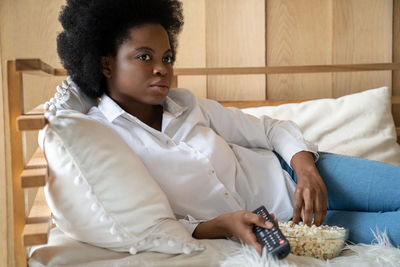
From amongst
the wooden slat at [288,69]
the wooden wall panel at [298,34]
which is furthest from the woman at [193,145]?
the wooden wall panel at [298,34]

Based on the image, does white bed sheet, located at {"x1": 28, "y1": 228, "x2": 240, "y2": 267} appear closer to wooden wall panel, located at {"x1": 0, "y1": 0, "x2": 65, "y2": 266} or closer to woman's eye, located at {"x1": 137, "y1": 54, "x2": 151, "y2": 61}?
woman's eye, located at {"x1": 137, "y1": 54, "x2": 151, "y2": 61}

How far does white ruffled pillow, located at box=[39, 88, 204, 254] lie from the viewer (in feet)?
2.79

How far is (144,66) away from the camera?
45.3 inches

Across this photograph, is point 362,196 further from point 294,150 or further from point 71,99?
point 71,99

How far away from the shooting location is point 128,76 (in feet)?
3.83

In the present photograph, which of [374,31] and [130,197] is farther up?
[374,31]

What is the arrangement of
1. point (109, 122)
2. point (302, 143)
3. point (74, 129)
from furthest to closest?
point (302, 143) < point (109, 122) < point (74, 129)

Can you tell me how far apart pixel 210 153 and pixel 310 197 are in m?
0.28

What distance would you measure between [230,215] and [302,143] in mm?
428

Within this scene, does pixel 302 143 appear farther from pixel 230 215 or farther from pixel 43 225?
pixel 43 225

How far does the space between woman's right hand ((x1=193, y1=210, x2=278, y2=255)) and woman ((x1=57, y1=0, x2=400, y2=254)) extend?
2 cm

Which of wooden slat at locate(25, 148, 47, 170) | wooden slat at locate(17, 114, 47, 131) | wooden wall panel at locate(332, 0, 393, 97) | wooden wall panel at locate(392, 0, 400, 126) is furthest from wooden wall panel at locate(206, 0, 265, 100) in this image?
wooden slat at locate(17, 114, 47, 131)

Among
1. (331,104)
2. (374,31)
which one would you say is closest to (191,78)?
(331,104)

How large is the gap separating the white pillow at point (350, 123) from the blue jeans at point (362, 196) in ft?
1.83
